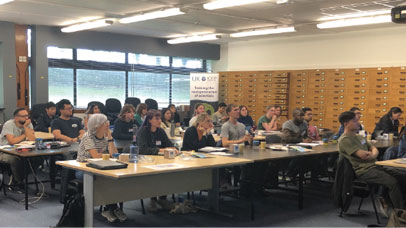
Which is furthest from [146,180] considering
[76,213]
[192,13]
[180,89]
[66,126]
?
[180,89]

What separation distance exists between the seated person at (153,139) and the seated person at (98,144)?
437mm

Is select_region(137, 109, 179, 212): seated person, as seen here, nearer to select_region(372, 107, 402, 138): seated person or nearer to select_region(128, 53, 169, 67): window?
select_region(372, 107, 402, 138): seated person

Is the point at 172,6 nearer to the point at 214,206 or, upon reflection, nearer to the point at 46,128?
the point at 46,128

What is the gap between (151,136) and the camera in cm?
562

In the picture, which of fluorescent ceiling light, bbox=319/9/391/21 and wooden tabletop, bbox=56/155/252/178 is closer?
wooden tabletop, bbox=56/155/252/178

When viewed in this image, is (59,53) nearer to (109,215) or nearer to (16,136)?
(16,136)

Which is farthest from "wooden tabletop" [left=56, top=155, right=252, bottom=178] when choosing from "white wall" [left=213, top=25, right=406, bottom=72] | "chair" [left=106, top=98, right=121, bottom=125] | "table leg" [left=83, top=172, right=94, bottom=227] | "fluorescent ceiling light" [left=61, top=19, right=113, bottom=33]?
"white wall" [left=213, top=25, right=406, bottom=72]

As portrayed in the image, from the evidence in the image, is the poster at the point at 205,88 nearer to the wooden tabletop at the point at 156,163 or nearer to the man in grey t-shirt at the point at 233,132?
the man in grey t-shirt at the point at 233,132

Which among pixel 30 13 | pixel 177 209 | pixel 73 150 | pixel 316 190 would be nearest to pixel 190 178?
pixel 177 209

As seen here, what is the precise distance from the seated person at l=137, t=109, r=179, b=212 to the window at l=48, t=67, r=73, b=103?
7352 millimetres

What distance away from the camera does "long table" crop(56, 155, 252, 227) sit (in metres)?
4.25

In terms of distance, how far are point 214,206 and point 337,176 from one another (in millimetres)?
1540

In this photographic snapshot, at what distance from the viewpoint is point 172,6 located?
→ 28.6 ft

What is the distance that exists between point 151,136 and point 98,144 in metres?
0.81
